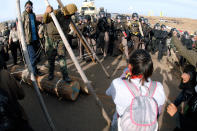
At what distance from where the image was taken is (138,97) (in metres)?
1.42

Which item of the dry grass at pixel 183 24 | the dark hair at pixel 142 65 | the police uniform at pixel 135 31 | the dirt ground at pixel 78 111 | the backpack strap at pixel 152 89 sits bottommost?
the dirt ground at pixel 78 111

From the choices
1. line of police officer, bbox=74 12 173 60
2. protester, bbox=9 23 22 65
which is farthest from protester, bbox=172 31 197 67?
protester, bbox=9 23 22 65

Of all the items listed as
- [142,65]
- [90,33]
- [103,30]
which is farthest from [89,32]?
[142,65]

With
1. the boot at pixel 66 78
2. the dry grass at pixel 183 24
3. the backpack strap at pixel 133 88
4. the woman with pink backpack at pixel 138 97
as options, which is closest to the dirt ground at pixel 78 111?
the boot at pixel 66 78

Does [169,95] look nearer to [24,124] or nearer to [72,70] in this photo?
[72,70]

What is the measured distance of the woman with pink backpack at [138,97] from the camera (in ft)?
4.52

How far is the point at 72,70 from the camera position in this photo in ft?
20.8

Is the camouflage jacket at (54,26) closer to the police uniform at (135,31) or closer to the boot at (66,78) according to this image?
the boot at (66,78)

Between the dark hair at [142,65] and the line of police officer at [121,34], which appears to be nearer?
the dark hair at [142,65]

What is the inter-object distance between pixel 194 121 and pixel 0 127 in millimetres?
2191

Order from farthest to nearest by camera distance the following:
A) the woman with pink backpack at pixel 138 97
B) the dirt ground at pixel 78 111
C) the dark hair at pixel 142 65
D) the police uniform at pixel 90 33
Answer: the police uniform at pixel 90 33, the dirt ground at pixel 78 111, the dark hair at pixel 142 65, the woman with pink backpack at pixel 138 97

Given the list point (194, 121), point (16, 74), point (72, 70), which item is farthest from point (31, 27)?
point (194, 121)

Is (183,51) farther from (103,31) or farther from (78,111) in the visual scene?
(103,31)

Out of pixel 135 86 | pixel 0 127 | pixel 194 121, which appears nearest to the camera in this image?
pixel 0 127
